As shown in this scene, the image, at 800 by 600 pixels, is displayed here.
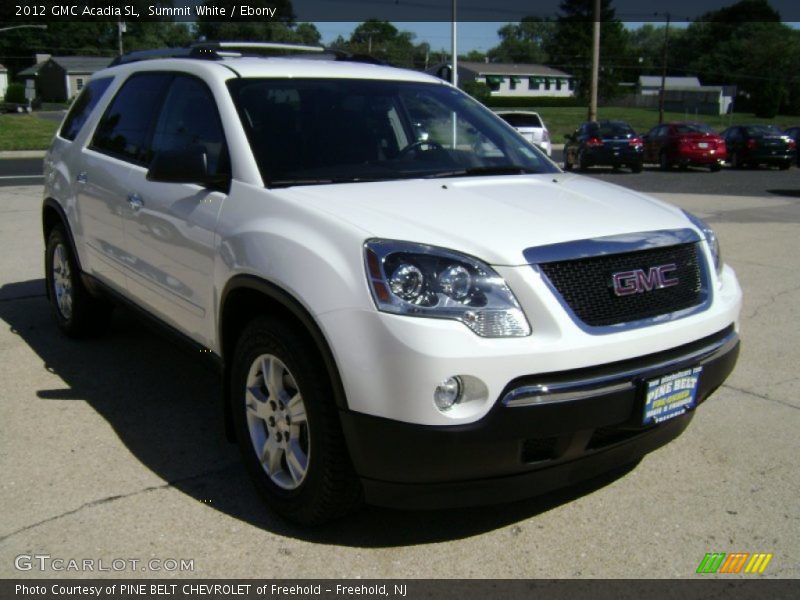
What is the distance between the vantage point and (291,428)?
3234 mm

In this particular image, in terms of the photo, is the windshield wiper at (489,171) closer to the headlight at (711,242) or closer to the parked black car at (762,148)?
the headlight at (711,242)

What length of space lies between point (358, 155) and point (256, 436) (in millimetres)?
1383

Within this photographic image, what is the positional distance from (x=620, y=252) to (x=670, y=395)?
57cm

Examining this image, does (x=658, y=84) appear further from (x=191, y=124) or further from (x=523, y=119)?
(x=191, y=124)

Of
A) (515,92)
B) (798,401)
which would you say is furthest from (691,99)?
(798,401)

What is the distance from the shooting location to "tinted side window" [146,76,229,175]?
Result: 3811 mm

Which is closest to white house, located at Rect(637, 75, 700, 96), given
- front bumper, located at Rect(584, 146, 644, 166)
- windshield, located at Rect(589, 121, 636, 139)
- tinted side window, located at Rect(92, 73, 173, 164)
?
windshield, located at Rect(589, 121, 636, 139)

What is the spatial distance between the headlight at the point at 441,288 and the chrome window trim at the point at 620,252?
0.54 ft

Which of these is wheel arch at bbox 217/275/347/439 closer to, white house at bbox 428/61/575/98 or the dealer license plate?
the dealer license plate

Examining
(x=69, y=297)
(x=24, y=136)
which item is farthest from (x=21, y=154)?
(x=69, y=297)

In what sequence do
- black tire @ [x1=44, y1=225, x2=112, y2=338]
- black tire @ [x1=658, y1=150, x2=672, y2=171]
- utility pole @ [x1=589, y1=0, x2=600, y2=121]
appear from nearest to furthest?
black tire @ [x1=44, y1=225, x2=112, y2=338], black tire @ [x1=658, y1=150, x2=672, y2=171], utility pole @ [x1=589, y1=0, x2=600, y2=121]

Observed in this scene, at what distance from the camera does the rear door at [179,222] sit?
12.3 feet

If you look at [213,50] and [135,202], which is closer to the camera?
[135,202]

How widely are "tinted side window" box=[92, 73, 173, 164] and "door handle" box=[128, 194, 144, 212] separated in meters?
0.22
